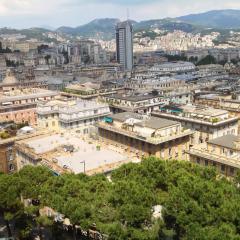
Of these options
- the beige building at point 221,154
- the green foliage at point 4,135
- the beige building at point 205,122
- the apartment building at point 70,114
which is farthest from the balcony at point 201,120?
the green foliage at point 4,135

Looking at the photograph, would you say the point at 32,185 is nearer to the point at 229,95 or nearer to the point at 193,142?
the point at 193,142

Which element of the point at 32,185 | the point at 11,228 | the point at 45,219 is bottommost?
the point at 11,228

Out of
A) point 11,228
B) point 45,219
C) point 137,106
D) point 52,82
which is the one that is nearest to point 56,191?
point 45,219

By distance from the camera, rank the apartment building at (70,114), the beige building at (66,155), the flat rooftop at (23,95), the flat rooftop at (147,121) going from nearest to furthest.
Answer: the beige building at (66,155), the flat rooftop at (147,121), the apartment building at (70,114), the flat rooftop at (23,95)

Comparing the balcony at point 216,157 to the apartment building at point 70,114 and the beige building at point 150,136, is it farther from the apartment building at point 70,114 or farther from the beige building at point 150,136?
the apartment building at point 70,114

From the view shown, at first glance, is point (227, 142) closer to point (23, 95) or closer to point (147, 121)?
point (147, 121)

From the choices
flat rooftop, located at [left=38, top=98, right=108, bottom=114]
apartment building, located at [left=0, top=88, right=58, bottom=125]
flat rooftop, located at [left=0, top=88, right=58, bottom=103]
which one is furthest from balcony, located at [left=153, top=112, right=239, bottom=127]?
flat rooftop, located at [left=0, top=88, right=58, bottom=103]

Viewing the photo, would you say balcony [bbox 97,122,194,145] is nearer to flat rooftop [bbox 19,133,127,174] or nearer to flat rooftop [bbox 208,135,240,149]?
flat rooftop [bbox 208,135,240,149]
